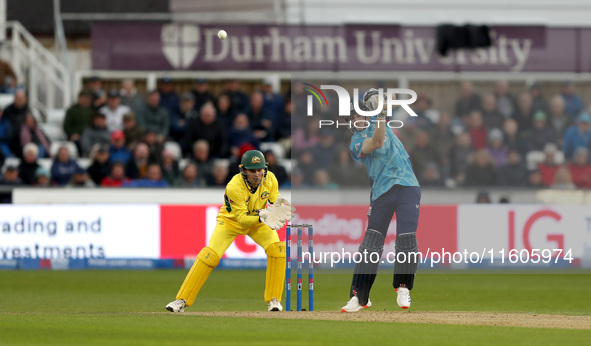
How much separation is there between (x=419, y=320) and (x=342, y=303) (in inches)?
123

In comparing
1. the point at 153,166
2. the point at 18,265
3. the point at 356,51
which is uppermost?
the point at 356,51

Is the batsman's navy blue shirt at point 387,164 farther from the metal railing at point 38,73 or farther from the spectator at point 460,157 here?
the metal railing at point 38,73

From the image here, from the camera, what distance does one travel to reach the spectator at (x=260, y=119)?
24.4 meters

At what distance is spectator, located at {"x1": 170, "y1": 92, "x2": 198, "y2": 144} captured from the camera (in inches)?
960

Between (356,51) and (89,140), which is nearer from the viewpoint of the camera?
(89,140)

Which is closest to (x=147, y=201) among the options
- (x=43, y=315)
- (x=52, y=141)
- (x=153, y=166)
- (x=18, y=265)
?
(x=153, y=166)

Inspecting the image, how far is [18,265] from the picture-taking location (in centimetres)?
2062

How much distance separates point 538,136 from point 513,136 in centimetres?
49

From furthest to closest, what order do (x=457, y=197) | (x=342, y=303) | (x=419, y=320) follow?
(x=457, y=197) → (x=342, y=303) → (x=419, y=320)

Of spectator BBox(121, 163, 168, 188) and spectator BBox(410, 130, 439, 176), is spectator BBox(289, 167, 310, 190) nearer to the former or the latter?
spectator BBox(410, 130, 439, 176)

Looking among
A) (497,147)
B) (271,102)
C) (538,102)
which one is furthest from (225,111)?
(538,102)

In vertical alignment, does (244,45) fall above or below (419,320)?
above

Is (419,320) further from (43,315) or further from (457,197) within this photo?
(457,197)

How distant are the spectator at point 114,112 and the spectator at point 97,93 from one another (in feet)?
0.61
